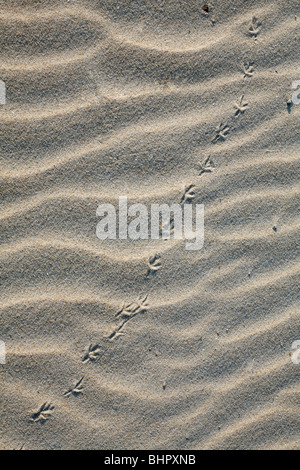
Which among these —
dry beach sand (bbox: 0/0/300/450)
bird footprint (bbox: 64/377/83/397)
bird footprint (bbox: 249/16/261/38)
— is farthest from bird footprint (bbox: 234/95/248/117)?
bird footprint (bbox: 64/377/83/397)

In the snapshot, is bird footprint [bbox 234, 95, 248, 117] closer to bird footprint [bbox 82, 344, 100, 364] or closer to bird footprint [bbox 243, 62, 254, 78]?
bird footprint [bbox 243, 62, 254, 78]

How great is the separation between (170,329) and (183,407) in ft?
1.31

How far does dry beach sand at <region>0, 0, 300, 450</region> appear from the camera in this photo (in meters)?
1.66

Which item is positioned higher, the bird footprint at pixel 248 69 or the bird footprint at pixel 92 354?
the bird footprint at pixel 248 69

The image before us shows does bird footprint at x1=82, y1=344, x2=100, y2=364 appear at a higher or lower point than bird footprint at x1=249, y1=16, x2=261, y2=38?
lower

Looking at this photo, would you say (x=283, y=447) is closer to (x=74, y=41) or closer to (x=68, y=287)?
(x=68, y=287)

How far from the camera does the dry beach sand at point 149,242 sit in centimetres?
166

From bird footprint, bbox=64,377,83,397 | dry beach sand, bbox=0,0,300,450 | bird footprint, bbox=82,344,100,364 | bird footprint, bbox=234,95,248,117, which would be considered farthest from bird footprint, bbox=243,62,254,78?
bird footprint, bbox=64,377,83,397

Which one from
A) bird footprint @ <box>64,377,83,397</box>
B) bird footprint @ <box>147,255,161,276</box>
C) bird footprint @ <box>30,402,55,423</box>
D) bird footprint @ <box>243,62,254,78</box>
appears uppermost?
bird footprint @ <box>243,62,254,78</box>

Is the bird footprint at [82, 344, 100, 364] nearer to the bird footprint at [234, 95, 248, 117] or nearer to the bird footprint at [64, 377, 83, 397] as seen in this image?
the bird footprint at [64, 377, 83, 397]

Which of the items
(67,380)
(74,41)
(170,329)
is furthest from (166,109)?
(67,380)

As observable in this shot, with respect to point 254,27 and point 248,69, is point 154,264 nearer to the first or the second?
point 248,69

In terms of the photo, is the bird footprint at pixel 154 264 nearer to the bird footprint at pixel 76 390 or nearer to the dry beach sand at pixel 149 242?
the dry beach sand at pixel 149 242

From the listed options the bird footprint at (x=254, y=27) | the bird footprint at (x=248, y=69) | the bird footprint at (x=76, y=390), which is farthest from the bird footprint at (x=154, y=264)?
the bird footprint at (x=254, y=27)
